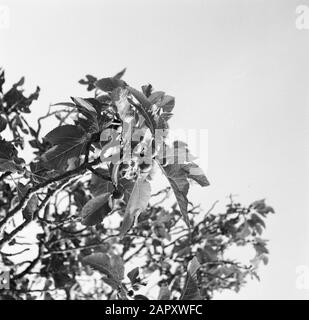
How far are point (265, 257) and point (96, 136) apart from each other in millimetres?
3129

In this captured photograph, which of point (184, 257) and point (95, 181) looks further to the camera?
point (184, 257)

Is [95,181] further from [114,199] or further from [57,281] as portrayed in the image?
[57,281]

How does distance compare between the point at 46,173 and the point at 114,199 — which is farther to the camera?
the point at 46,173

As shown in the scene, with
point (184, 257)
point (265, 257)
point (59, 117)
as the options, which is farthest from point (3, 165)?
point (265, 257)

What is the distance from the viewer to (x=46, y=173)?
73.4 inches
